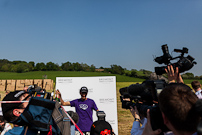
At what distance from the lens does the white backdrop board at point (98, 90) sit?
7.44 metres

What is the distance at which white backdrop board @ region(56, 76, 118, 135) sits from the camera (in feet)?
24.4

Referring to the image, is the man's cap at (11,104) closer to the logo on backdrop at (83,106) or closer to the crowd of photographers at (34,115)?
the crowd of photographers at (34,115)

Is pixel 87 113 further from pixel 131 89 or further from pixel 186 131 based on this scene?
pixel 186 131

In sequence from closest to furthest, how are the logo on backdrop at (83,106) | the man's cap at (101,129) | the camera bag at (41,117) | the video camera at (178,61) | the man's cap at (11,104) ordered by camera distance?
the camera bag at (41,117)
the man's cap at (11,104)
the video camera at (178,61)
the man's cap at (101,129)
the logo on backdrop at (83,106)

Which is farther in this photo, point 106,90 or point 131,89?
point 106,90

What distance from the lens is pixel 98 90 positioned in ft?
25.0

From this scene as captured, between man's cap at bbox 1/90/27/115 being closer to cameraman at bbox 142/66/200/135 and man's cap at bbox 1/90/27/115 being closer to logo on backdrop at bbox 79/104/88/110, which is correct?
cameraman at bbox 142/66/200/135

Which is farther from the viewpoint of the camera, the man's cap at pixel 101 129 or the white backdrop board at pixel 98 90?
the white backdrop board at pixel 98 90

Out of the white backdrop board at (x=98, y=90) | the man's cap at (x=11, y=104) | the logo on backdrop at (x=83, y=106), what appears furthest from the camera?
the white backdrop board at (x=98, y=90)

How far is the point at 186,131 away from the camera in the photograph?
1356 mm

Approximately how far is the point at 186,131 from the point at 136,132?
145 cm

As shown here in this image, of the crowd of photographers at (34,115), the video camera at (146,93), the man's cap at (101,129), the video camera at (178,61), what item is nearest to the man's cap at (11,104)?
the crowd of photographers at (34,115)

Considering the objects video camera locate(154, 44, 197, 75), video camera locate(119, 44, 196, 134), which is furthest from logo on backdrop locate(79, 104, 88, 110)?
video camera locate(154, 44, 197, 75)

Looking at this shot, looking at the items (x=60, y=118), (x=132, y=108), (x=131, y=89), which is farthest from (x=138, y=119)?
(x=60, y=118)
